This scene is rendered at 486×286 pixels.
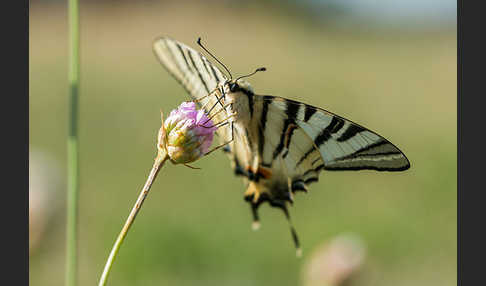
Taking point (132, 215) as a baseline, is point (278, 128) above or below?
above

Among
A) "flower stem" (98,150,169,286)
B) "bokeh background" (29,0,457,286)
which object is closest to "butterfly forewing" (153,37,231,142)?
"flower stem" (98,150,169,286)

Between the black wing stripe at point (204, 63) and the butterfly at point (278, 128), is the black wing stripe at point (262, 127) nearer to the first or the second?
the butterfly at point (278, 128)

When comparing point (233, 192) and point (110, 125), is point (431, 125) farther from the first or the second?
point (110, 125)

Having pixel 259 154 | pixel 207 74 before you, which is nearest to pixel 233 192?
pixel 259 154

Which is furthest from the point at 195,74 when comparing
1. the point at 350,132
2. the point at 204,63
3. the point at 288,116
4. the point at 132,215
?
the point at 132,215

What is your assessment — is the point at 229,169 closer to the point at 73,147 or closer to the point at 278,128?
the point at 278,128
